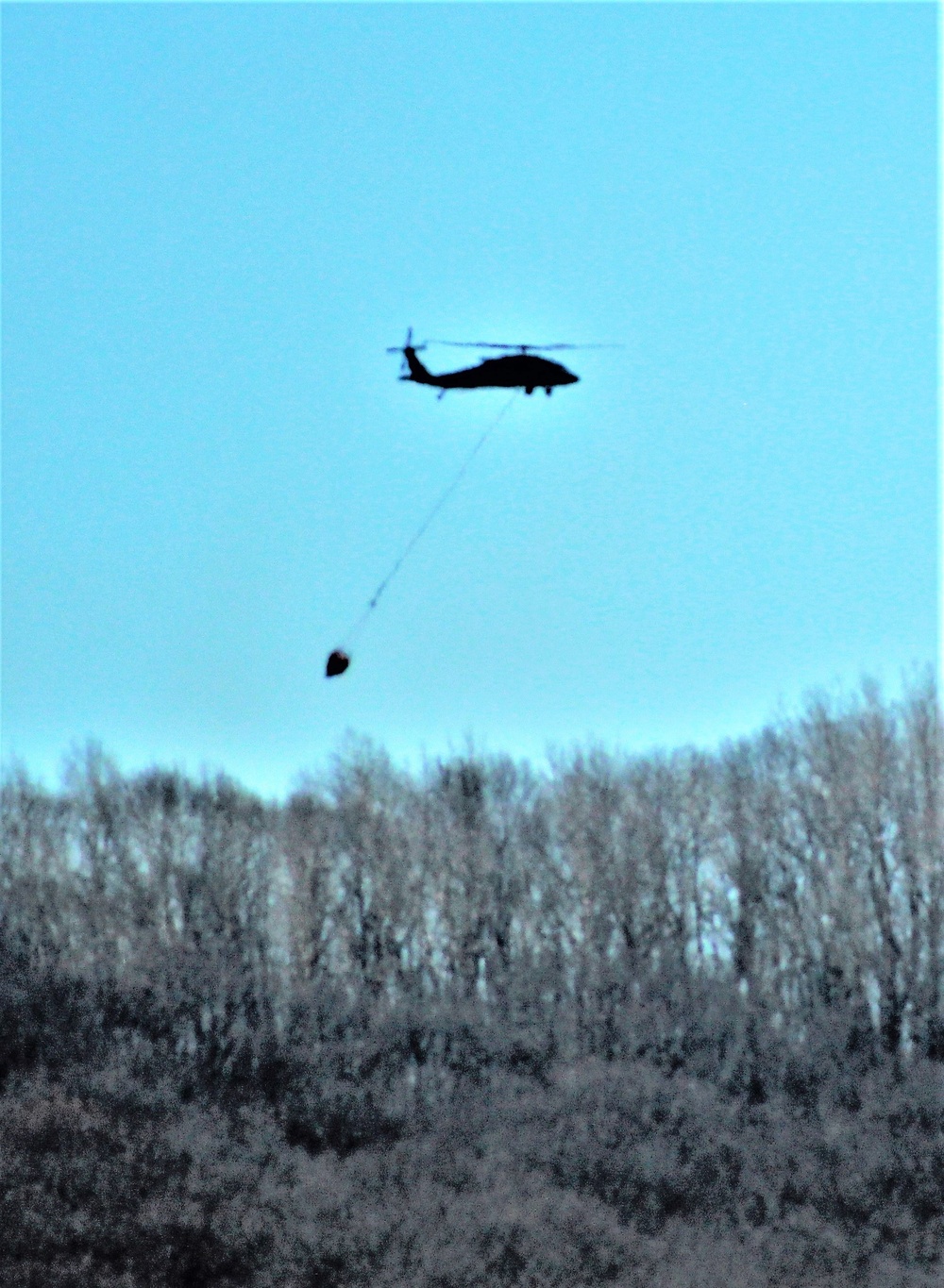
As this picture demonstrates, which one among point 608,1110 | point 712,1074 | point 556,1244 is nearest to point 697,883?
point 712,1074

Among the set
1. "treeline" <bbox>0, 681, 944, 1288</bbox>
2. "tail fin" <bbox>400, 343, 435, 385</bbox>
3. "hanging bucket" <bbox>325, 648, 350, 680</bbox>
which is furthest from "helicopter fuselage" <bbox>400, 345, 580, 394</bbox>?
"treeline" <bbox>0, 681, 944, 1288</bbox>

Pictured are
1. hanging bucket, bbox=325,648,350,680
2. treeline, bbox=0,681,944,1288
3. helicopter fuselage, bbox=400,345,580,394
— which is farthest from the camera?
treeline, bbox=0,681,944,1288

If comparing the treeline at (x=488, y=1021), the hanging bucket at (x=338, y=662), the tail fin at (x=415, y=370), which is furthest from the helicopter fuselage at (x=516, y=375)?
the treeline at (x=488, y=1021)

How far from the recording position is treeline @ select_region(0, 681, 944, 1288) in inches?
1494

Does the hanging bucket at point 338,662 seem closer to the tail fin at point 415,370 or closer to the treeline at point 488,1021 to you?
the tail fin at point 415,370

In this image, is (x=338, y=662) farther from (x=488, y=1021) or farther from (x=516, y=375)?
(x=488, y=1021)

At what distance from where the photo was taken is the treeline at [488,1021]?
1494 inches

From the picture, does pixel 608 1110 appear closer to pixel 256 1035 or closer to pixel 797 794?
pixel 256 1035

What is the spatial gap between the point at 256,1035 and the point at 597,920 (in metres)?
11.6

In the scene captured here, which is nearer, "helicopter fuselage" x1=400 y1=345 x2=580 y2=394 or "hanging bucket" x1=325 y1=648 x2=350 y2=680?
"hanging bucket" x1=325 y1=648 x2=350 y2=680

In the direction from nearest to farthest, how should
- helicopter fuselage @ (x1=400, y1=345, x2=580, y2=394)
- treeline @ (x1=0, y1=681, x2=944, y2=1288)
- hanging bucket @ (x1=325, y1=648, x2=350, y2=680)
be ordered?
hanging bucket @ (x1=325, y1=648, x2=350, y2=680) < helicopter fuselage @ (x1=400, y1=345, x2=580, y2=394) < treeline @ (x1=0, y1=681, x2=944, y2=1288)

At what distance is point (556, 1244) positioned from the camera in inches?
1467

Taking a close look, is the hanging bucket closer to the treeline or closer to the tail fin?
the tail fin

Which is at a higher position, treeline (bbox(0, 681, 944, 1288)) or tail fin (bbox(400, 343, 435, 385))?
tail fin (bbox(400, 343, 435, 385))
